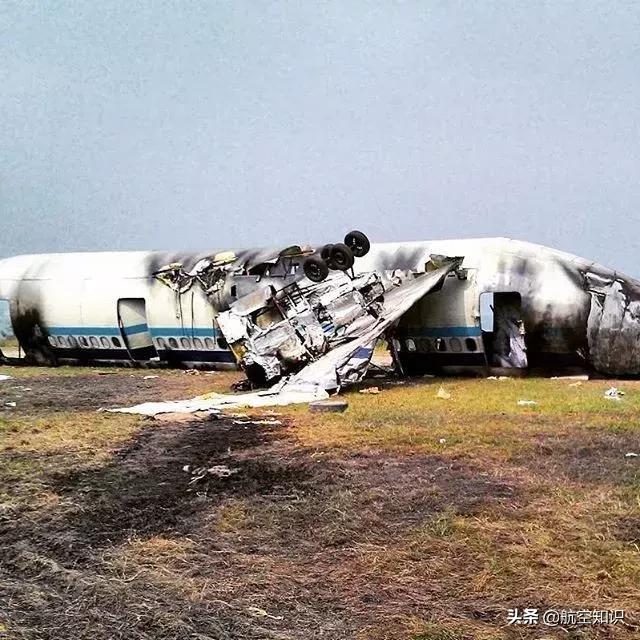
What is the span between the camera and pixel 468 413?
15.4 metres

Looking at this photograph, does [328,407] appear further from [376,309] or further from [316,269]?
[316,269]

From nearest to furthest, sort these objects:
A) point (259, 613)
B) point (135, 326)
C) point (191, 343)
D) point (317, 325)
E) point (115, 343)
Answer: point (259, 613) → point (317, 325) → point (191, 343) → point (135, 326) → point (115, 343)

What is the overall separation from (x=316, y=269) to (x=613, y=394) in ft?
A: 30.0

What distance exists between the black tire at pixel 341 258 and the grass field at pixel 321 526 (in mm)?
8418

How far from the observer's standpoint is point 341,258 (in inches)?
898

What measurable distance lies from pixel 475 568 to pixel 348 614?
4.84 ft

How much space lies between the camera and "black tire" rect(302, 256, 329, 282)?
884 inches

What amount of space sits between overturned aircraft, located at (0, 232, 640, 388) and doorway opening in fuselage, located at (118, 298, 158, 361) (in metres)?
0.04

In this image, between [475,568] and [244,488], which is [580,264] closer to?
[244,488]

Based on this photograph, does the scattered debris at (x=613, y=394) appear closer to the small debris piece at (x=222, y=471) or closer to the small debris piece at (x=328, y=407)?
the small debris piece at (x=328, y=407)

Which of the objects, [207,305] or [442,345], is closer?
[442,345]

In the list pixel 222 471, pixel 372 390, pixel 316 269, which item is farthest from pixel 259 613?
pixel 316 269

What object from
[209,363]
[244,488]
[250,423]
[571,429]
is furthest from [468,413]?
[209,363]

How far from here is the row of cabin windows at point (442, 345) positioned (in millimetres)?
22641
